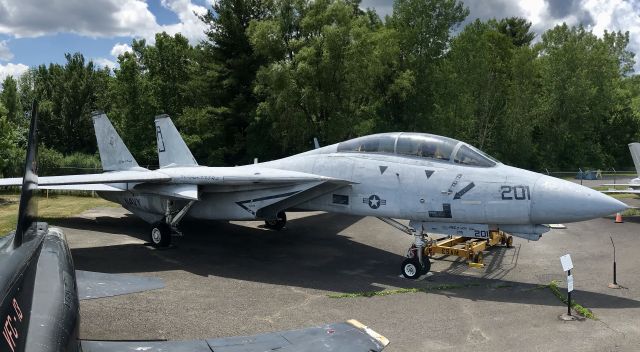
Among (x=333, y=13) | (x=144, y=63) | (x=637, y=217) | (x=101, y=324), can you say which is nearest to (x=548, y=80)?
(x=333, y=13)

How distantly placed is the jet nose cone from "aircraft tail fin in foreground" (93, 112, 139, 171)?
12725 millimetres

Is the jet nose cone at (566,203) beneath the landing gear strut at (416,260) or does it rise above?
above

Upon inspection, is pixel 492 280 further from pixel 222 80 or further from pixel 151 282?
pixel 222 80

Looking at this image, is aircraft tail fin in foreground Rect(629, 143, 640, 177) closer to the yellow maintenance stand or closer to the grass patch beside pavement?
the yellow maintenance stand

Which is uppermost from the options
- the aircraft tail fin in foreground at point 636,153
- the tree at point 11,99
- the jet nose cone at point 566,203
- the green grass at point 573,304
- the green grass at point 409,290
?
the tree at point 11,99

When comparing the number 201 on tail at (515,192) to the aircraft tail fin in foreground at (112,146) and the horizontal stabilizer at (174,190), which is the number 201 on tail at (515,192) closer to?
the horizontal stabilizer at (174,190)

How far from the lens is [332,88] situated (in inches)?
1122

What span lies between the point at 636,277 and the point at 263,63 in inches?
968

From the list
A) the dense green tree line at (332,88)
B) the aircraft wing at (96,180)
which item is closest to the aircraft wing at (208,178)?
the aircraft wing at (96,180)

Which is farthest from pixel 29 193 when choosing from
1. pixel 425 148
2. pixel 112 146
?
pixel 112 146

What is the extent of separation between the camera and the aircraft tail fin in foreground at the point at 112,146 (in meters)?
16.6

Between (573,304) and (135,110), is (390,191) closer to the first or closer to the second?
(573,304)

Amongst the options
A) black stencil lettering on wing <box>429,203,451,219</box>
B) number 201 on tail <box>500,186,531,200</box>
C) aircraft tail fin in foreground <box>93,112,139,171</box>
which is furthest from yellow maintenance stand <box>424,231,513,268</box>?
aircraft tail fin in foreground <box>93,112,139,171</box>

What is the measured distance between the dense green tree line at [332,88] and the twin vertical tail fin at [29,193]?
75.7ft
